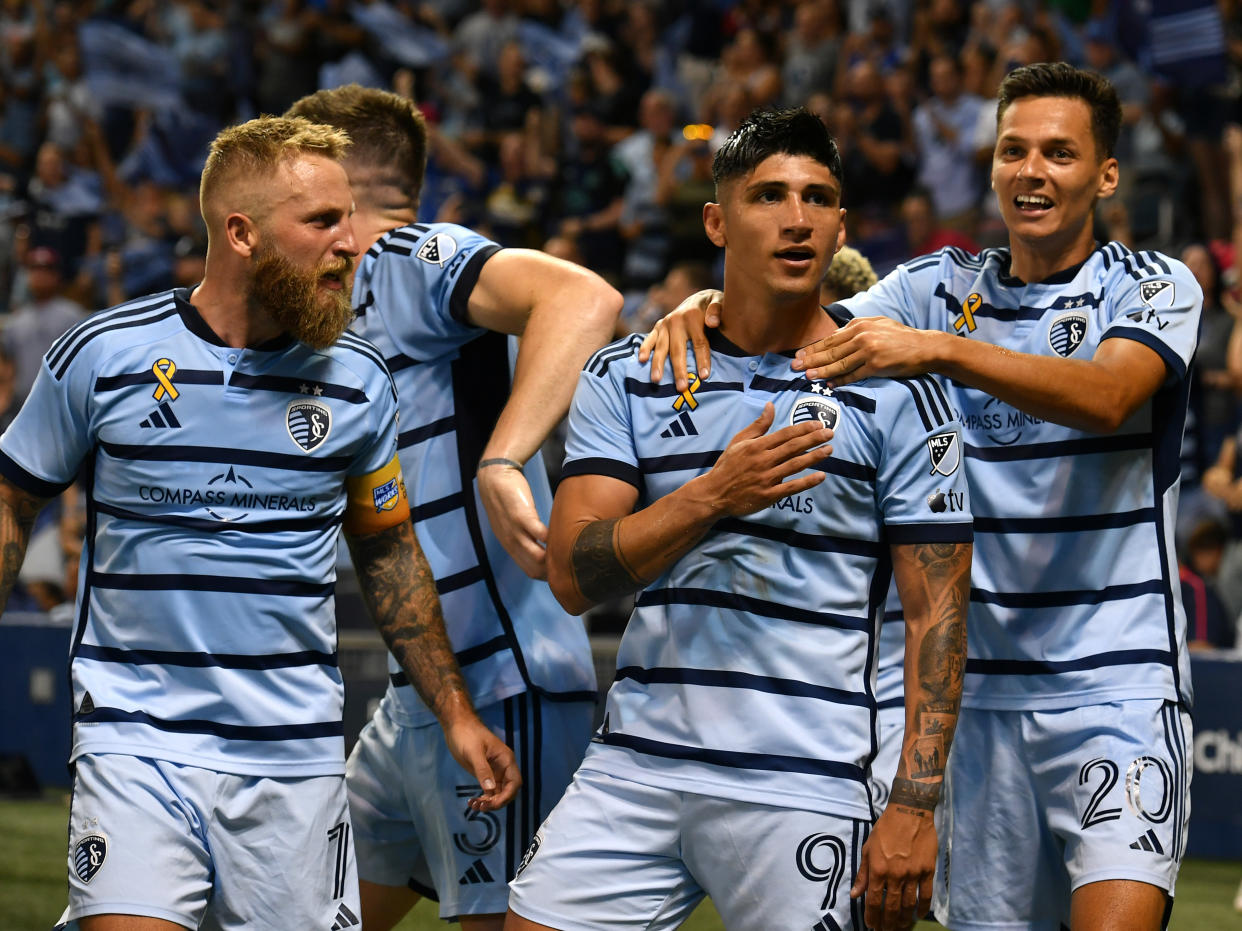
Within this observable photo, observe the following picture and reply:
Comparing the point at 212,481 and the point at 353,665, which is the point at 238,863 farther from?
the point at 353,665

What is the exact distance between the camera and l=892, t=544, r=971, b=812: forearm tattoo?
3004 mm

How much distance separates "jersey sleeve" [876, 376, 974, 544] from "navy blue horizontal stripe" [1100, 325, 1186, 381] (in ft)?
2.01

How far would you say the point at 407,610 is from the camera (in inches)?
141

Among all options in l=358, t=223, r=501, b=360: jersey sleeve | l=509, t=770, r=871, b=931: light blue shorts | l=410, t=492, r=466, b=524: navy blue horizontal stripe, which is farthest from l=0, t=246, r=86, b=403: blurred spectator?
l=509, t=770, r=871, b=931: light blue shorts

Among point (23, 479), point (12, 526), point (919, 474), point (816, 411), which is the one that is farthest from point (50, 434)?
point (919, 474)

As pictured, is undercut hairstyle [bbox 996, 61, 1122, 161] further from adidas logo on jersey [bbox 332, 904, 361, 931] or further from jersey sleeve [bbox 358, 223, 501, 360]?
adidas logo on jersey [bbox 332, 904, 361, 931]

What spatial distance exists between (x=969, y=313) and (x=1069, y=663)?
89 centimetres

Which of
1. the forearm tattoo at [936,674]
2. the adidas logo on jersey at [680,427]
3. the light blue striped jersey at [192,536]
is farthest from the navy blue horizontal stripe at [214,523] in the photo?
the forearm tattoo at [936,674]

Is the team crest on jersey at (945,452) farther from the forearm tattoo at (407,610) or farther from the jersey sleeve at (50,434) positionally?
the jersey sleeve at (50,434)

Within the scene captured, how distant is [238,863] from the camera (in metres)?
3.16

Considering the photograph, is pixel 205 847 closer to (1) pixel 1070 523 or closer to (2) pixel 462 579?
(2) pixel 462 579

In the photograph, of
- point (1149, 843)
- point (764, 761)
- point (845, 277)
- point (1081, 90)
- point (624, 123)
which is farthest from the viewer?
point (624, 123)

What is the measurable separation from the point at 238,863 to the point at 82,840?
30cm

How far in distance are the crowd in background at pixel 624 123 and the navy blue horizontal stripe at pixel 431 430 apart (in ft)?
16.6
